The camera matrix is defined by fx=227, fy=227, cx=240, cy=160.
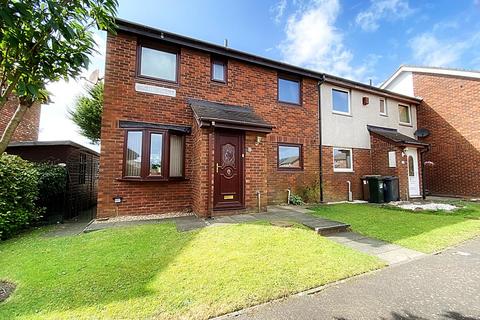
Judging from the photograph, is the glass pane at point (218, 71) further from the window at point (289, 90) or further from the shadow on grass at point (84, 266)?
the shadow on grass at point (84, 266)

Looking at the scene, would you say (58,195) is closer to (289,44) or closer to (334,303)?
(334,303)

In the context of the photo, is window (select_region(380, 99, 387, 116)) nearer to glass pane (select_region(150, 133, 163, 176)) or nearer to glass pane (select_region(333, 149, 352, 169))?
glass pane (select_region(333, 149, 352, 169))

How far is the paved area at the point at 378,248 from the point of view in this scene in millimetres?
3959

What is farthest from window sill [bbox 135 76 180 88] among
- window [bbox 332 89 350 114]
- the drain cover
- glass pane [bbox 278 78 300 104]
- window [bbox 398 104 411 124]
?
window [bbox 398 104 411 124]

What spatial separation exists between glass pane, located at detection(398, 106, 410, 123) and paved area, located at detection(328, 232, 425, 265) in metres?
11.8

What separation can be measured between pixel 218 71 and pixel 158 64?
2.19 metres

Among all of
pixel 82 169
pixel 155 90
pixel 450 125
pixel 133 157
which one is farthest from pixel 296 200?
pixel 450 125

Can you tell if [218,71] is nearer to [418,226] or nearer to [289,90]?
[289,90]

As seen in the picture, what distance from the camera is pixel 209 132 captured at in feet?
21.6

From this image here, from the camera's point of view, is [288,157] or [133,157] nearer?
[133,157]

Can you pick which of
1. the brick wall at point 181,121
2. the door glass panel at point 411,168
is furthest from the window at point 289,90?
the door glass panel at point 411,168

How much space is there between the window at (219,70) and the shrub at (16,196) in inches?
252

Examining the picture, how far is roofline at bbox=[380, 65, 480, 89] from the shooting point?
11.7 meters


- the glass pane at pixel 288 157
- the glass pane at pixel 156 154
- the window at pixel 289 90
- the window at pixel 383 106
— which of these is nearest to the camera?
the glass pane at pixel 156 154
